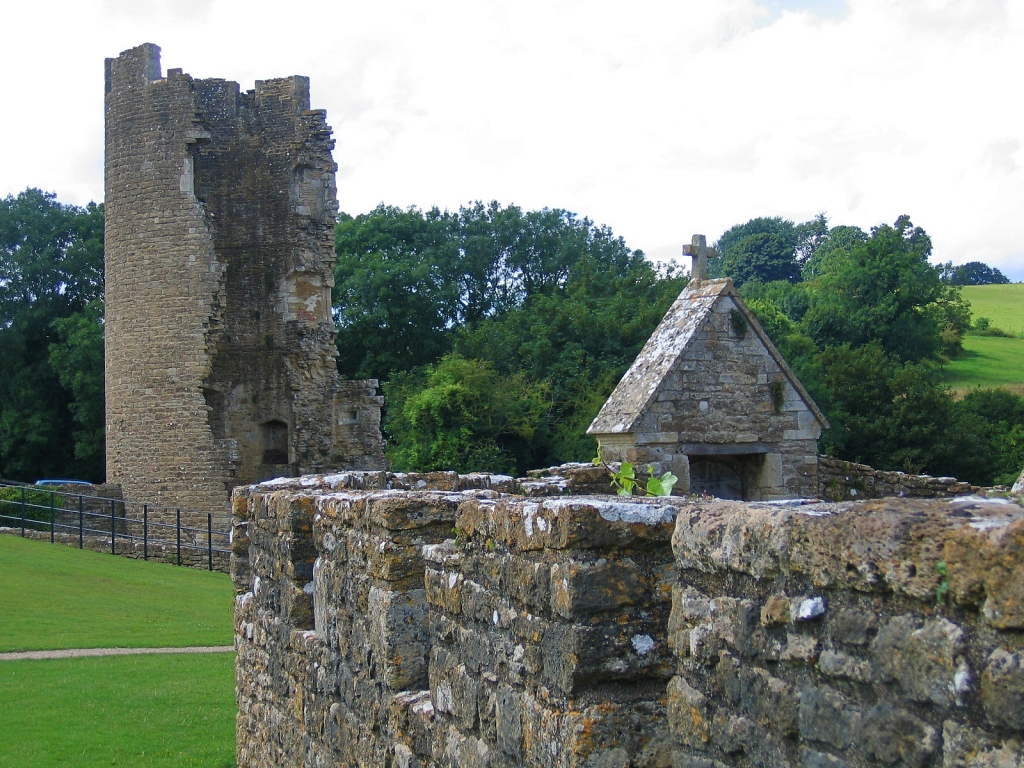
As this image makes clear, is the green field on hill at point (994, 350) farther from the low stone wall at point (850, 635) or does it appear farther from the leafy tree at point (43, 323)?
the low stone wall at point (850, 635)

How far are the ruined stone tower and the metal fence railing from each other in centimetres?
62

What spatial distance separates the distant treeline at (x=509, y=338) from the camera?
28469mm

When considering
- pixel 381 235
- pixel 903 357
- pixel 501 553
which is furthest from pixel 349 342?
pixel 501 553

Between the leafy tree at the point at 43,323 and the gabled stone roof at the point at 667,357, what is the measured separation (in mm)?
33398

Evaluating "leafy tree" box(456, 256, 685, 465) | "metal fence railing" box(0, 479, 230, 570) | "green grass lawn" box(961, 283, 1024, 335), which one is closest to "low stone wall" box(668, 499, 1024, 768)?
"metal fence railing" box(0, 479, 230, 570)

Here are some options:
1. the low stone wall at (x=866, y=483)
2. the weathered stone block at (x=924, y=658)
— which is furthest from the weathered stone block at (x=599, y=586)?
the low stone wall at (x=866, y=483)

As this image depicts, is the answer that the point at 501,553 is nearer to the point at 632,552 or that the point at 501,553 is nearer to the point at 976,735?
the point at 632,552

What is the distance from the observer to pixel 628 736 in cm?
322

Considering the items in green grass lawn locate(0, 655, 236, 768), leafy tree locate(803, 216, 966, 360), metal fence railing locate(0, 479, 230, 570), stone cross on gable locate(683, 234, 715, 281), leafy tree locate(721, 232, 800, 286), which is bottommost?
green grass lawn locate(0, 655, 236, 768)

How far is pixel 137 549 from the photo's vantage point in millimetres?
24516

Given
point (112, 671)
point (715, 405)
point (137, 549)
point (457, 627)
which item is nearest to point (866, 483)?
point (715, 405)

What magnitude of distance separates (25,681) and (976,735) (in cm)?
1117

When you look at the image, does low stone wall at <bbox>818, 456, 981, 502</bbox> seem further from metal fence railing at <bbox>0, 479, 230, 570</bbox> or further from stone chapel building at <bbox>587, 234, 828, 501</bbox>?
metal fence railing at <bbox>0, 479, 230, 570</bbox>

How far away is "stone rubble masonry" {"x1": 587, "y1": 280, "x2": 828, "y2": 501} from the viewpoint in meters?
9.96
